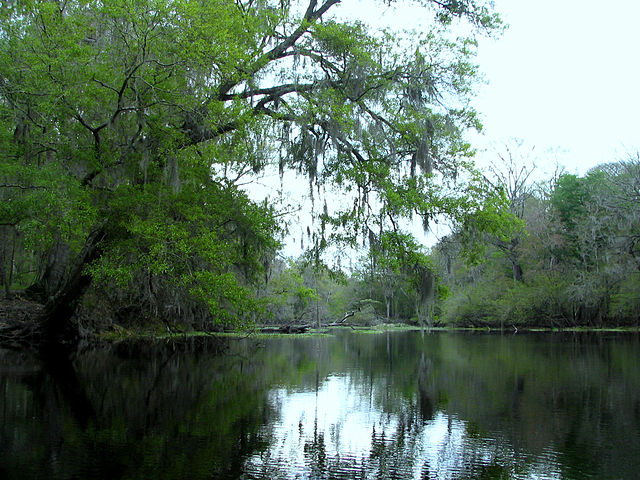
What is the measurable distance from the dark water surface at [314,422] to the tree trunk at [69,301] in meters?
2.50

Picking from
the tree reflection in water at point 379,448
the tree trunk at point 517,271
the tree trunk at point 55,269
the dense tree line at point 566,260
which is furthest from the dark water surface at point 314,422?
the tree trunk at point 517,271

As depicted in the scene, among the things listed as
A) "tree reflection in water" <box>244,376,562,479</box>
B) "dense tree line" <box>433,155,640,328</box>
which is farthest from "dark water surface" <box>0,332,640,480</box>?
"dense tree line" <box>433,155,640,328</box>

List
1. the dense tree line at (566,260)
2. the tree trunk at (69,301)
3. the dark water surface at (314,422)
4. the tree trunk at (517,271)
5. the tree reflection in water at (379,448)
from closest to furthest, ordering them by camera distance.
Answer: the tree reflection in water at (379,448) → the dark water surface at (314,422) → the tree trunk at (69,301) → the dense tree line at (566,260) → the tree trunk at (517,271)

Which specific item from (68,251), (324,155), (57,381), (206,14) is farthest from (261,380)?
(68,251)

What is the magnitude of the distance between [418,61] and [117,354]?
11.1 meters

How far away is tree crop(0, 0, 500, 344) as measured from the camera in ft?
36.9

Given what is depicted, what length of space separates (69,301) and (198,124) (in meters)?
6.99

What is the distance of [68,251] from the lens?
716 inches

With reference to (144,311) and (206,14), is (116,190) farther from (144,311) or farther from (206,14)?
(144,311)

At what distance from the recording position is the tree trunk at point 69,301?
13.5 metres

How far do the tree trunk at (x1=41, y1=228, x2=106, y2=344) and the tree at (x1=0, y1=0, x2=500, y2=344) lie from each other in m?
0.09

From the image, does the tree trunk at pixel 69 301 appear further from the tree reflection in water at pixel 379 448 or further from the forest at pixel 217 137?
the tree reflection in water at pixel 379 448

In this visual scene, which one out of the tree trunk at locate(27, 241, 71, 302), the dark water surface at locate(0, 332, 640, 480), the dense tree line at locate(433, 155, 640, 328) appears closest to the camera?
the dark water surface at locate(0, 332, 640, 480)

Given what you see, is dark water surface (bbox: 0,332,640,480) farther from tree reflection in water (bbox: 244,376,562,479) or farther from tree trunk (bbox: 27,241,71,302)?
tree trunk (bbox: 27,241,71,302)
